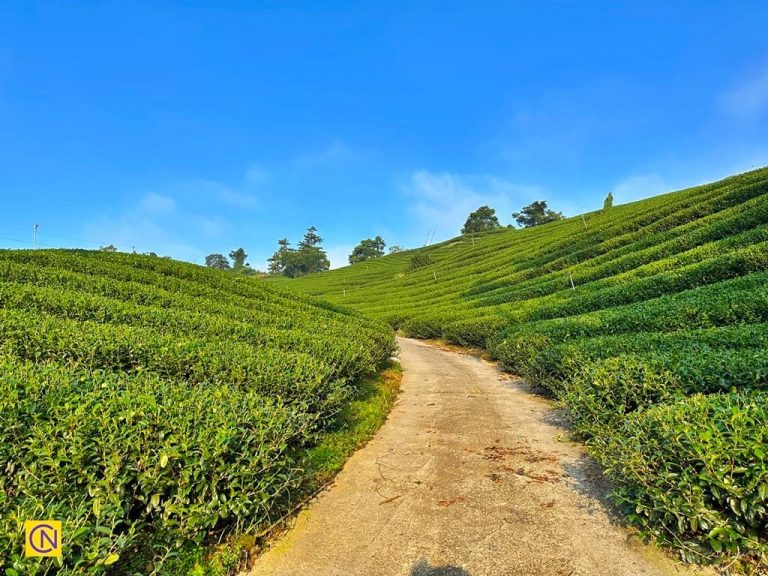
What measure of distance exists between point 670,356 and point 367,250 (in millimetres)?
118269

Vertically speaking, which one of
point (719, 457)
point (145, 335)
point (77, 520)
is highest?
point (145, 335)

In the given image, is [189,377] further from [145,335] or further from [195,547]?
[195,547]

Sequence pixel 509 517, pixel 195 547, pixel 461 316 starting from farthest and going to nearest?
pixel 461 316
pixel 509 517
pixel 195 547

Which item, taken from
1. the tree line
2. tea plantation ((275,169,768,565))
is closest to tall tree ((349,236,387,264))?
the tree line

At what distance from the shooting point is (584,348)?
31.3 ft

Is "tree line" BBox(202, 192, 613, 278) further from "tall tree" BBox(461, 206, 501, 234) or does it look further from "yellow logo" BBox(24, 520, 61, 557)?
"yellow logo" BBox(24, 520, 61, 557)

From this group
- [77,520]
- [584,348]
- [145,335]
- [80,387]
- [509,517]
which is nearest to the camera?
[77,520]

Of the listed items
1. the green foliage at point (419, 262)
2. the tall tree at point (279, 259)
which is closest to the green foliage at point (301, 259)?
the tall tree at point (279, 259)

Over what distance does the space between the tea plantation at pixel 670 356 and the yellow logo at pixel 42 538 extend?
4999 mm

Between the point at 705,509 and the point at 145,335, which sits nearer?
the point at 705,509

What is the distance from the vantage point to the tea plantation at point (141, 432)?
3.54 metres

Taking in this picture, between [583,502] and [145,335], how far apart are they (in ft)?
27.4

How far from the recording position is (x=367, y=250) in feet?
407

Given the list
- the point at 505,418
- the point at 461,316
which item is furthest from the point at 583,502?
the point at 461,316
